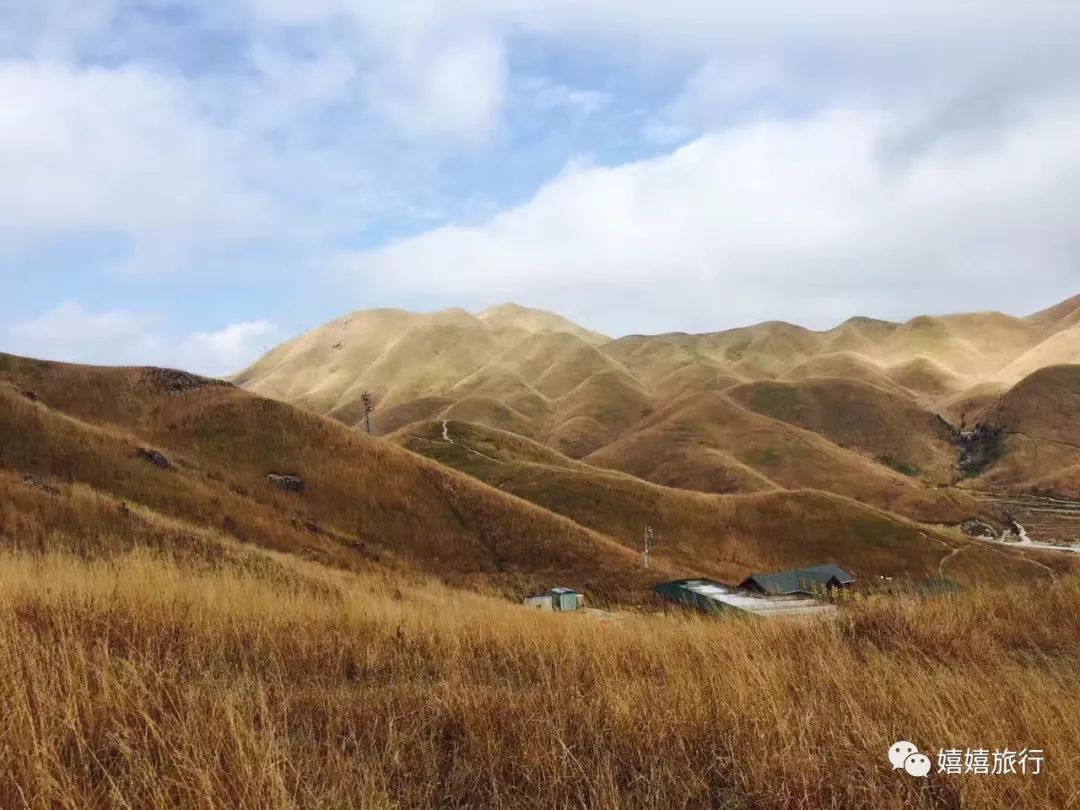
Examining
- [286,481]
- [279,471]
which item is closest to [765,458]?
[279,471]

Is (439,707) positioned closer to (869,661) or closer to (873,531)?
(869,661)

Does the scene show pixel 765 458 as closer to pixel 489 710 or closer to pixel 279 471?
pixel 279 471

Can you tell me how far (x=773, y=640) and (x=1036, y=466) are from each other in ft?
573

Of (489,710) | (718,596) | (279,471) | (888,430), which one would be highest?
(888,430)

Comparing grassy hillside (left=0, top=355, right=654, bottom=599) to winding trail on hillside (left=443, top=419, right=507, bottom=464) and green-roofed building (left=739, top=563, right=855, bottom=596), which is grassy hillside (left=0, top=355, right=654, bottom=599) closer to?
green-roofed building (left=739, top=563, right=855, bottom=596)

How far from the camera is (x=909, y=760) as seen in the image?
4469 mm

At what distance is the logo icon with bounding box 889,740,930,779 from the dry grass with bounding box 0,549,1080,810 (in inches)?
3.0

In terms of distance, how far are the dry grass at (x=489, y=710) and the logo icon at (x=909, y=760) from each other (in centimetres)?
8

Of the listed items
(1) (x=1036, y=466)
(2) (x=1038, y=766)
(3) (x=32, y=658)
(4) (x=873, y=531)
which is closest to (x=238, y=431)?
(3) (x=32, y=658)

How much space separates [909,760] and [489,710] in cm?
283

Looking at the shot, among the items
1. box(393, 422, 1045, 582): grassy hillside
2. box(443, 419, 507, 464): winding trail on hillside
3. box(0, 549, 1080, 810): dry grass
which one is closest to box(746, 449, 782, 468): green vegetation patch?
box(393, 422, 1045, 582): grassy hillside

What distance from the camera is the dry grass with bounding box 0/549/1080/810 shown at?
4.06m

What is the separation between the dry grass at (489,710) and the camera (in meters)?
4.06

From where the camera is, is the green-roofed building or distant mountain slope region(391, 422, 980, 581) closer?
the green-roofed building
